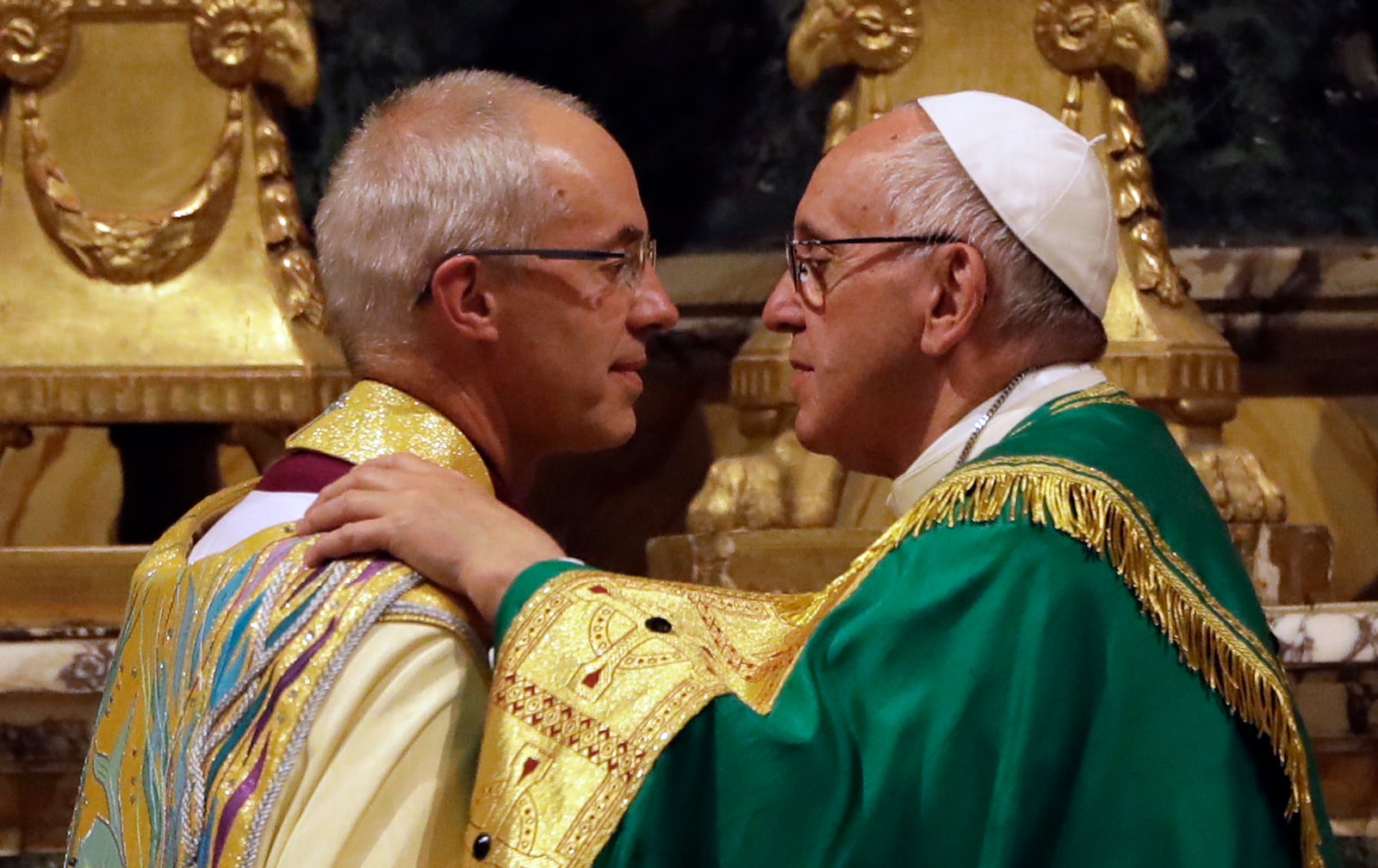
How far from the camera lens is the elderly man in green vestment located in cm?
233

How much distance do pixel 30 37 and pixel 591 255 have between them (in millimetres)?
2228

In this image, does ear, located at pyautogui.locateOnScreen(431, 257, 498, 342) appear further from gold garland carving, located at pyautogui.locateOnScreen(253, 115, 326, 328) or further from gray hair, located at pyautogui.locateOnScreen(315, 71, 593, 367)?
gold garland carving, located at pyautogui.locateOnScreen(253, 115, 326, 328)

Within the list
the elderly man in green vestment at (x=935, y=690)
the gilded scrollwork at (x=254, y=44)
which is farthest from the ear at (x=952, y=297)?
the gilded scrollwork at (x=254, y=44)

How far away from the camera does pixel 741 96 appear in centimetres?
534

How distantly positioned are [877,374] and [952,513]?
0.41m

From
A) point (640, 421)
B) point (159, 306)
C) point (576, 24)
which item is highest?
point (576, 24)

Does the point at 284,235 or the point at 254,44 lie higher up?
the point at 254,44

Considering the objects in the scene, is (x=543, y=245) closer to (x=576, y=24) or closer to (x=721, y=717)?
(x=721, y=717)

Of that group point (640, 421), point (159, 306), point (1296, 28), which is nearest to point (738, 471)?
point (640, 421)

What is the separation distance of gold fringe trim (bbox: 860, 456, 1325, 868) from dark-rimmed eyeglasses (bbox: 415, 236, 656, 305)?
574 mm

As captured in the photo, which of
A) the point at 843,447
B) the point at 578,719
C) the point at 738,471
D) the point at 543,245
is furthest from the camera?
the point at 738,471

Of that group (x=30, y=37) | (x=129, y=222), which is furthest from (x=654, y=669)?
(x=30, y=37)

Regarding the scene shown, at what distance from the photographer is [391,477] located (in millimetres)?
2502

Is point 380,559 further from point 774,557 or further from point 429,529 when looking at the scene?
point 774,557
